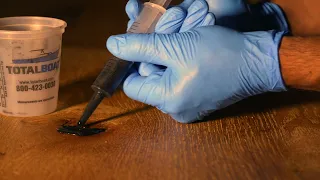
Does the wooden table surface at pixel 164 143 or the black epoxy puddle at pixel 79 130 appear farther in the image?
the black epoxy puddle at pixel 79 130

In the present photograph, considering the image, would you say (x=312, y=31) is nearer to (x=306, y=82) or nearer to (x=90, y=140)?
(x=306, y=82)

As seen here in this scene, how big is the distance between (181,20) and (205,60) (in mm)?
137

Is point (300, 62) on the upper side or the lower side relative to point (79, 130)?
upper

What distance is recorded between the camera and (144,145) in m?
0.89

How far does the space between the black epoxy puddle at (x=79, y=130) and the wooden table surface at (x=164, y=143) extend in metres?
0.02

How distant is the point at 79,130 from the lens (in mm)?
940

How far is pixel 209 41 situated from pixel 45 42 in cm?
33

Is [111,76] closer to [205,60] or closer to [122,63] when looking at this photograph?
[122,63]

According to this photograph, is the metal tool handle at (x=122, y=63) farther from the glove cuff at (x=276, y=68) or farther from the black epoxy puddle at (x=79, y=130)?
the glove cuff at (x=276, y=68)

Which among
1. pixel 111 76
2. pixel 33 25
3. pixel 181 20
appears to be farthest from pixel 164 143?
pixel 33 25

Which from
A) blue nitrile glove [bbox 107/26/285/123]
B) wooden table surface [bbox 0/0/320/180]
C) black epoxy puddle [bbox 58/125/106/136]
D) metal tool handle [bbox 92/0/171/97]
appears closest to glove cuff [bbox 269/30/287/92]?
blue nitrile glove [bbox 107/26/285/123]

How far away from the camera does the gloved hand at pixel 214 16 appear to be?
38.7 inches

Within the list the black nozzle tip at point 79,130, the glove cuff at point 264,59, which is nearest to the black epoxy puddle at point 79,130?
the black nozzle tip at point 79,130

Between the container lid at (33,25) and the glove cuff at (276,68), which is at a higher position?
the glove cuff at (276,68)
